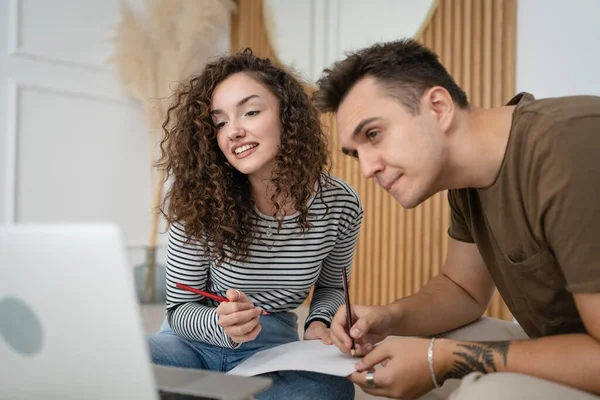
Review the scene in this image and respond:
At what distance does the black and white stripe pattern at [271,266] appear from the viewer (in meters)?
1.39

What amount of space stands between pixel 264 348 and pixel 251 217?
0.34 m

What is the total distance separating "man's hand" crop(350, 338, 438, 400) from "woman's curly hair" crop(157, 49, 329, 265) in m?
0.50

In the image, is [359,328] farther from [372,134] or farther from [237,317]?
[372,134]

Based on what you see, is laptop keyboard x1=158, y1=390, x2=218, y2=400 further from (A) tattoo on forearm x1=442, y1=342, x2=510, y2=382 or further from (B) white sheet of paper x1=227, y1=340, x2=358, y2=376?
(A) tattoo on forearm x1=442, y1=342, x2=510, y2=382

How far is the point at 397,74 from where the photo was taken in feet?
3.67

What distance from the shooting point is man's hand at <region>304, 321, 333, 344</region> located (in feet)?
4.37

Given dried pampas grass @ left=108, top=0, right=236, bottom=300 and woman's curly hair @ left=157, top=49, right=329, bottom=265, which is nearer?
woman's curly hair @ left=157, top=49, right=329, bottom=265

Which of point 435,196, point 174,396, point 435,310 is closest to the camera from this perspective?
point 174,396

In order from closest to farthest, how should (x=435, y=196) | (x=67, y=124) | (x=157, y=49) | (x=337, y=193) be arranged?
(x=337, y=193) < (x=435, y=196) < (x=67, y=124) < (x=157, y=49)

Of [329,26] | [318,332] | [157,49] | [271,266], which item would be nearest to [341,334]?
[318,332]

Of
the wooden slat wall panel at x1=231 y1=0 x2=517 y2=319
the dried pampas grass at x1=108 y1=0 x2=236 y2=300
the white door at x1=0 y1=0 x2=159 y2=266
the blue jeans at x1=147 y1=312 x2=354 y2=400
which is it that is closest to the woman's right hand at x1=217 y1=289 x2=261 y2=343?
the blue jeans at x1=147 y1=312 x2=354 y2=400

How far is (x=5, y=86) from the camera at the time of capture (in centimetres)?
308

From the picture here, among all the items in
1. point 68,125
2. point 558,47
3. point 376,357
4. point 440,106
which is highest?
point 558,47

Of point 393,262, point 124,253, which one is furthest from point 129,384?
point 393,262
